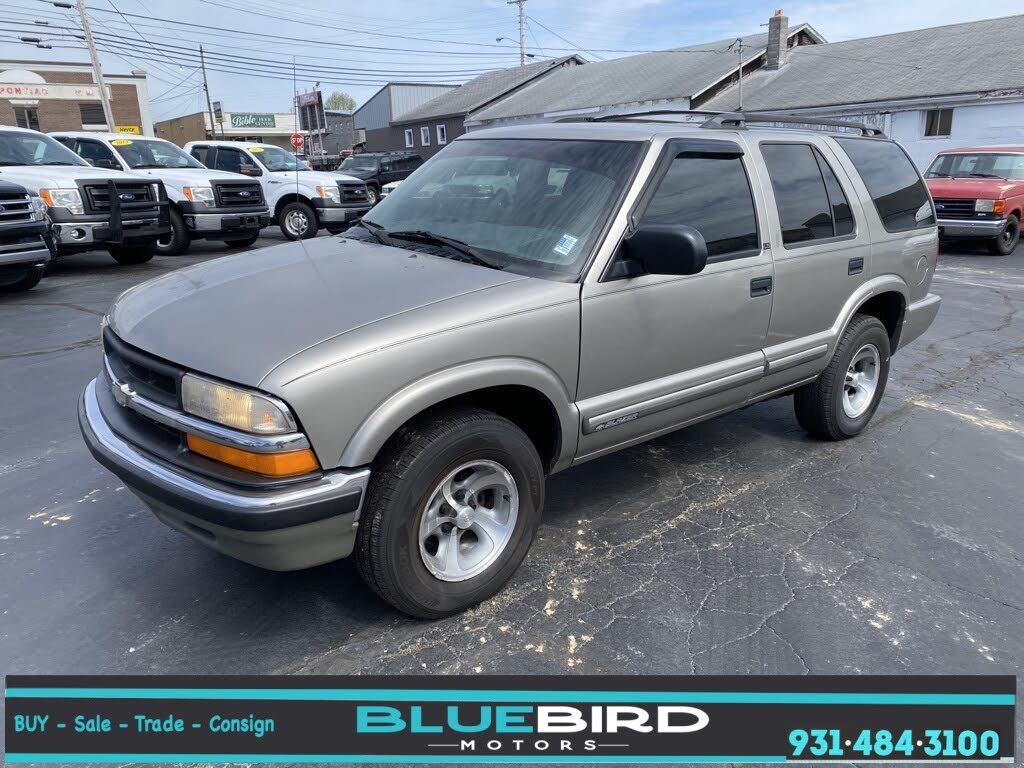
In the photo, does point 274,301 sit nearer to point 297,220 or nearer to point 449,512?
point 449,512

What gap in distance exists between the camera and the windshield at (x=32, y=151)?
10406 millimetres

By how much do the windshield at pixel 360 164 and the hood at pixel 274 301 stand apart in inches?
848

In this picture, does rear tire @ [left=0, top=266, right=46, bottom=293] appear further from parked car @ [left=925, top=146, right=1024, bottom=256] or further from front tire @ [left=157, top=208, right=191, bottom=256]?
parked car @ [left=925, top=146, right=1024, bottom=256]

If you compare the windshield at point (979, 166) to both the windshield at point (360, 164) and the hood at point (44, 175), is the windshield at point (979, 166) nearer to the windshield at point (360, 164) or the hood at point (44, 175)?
the hood at point (44, 175)

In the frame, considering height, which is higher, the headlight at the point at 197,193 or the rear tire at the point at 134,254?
the headlight at the point at 197,193

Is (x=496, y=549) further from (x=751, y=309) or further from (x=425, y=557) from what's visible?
(x=751, y=309)

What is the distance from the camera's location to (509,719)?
2457 millimetres

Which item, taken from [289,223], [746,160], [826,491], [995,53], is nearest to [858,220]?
[746,160]

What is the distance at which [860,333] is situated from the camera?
455 cm

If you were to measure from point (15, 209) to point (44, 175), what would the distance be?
1840 millimetres

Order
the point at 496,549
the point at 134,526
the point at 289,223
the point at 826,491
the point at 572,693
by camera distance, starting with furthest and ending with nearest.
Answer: the point at 289,223
the point at 826,491
the point at 134,526
the point at 496,549
the point at 572,693

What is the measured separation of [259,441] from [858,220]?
12.0 ft

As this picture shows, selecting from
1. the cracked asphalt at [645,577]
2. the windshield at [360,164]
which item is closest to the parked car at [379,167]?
the windshield at [360,164]

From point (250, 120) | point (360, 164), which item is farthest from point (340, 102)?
point (360, 164)
